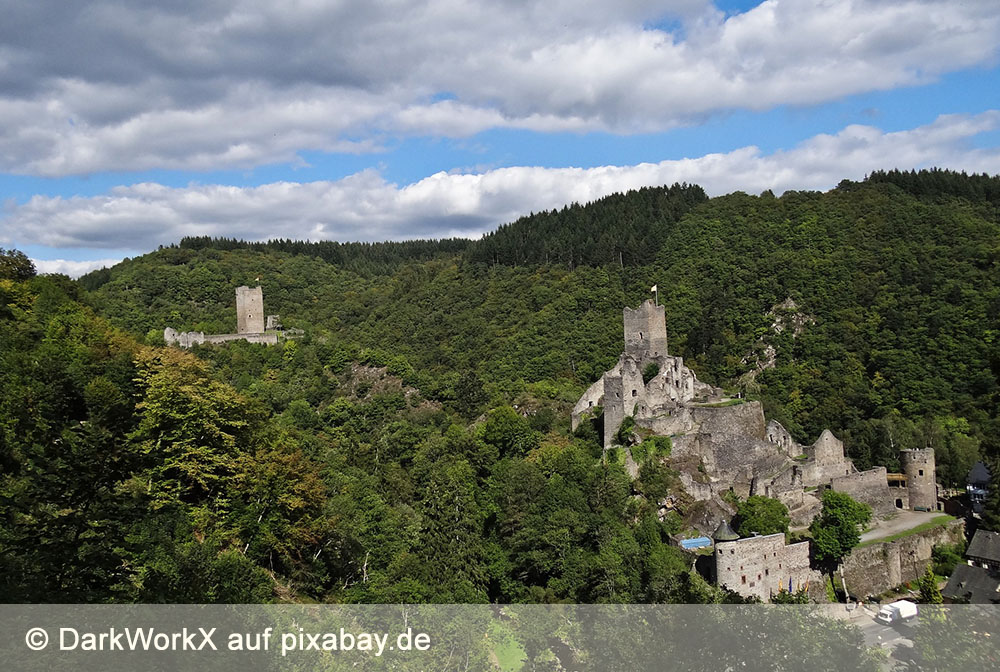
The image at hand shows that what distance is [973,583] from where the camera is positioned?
31938 millimetres

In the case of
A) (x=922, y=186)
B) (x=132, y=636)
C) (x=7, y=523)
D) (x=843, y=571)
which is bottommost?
(x=843, y=571)

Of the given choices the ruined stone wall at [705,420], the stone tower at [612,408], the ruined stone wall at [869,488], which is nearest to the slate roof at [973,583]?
the ruined stone wall at [869,488]

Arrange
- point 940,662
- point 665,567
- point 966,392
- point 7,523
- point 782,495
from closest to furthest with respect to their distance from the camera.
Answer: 1. point 940,662
2. point 7,523
3. point 665,567
4. point 782,495
5. point 966,392

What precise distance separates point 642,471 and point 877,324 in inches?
1565

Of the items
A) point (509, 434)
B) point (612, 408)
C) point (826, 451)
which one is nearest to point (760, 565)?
point (826, 451)

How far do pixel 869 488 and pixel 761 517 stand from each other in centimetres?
927

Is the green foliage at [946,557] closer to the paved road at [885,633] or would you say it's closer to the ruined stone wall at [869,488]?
the ruined stone wall at [869,488]

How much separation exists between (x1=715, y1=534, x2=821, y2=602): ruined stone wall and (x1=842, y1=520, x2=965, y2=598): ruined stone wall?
218 centimetres

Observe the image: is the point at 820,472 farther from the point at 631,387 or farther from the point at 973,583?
the point at 631,387

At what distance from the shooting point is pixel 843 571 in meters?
32.2

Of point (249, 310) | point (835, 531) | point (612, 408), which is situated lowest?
point (835, 531)

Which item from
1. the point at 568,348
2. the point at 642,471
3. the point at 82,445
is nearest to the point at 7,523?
the point at 82,445

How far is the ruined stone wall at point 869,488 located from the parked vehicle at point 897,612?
6.09 m

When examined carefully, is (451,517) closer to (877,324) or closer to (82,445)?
(82,445)
